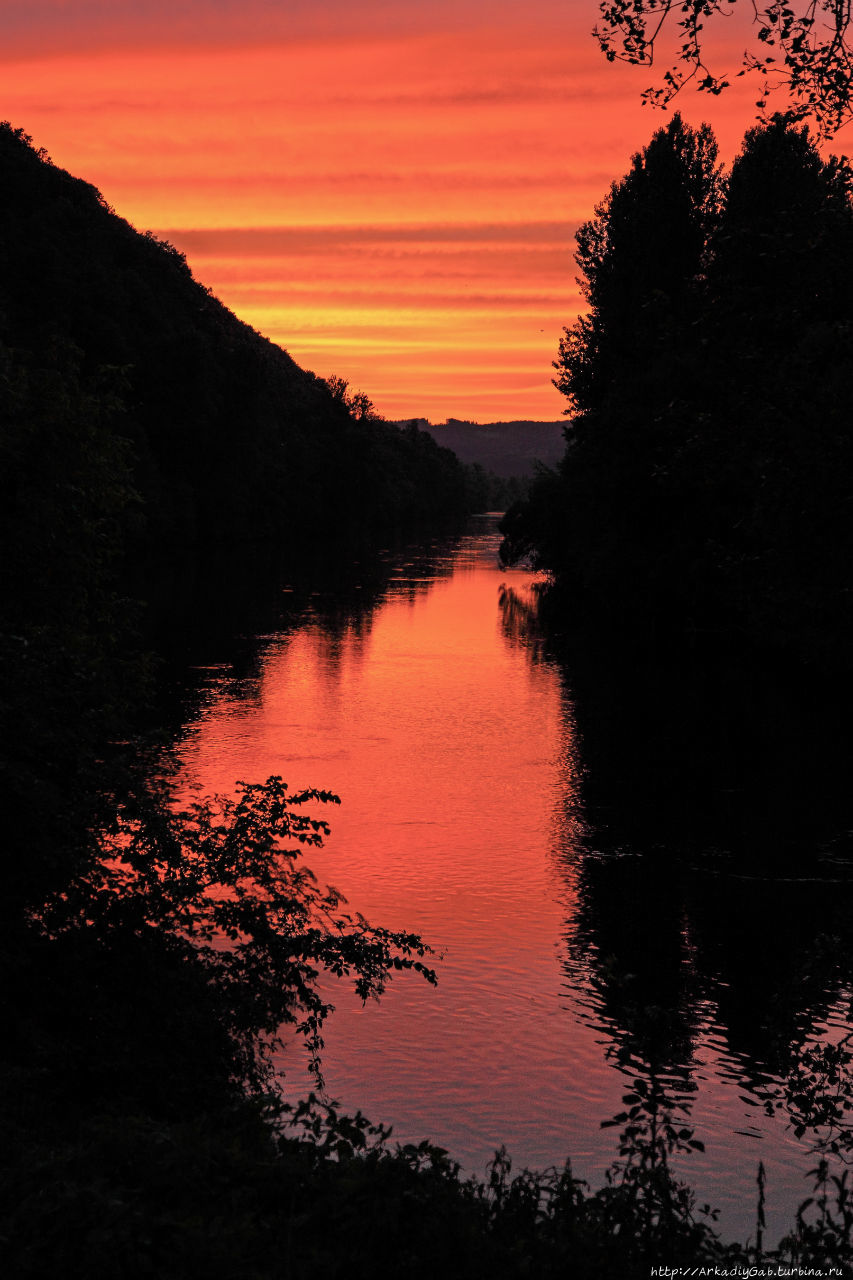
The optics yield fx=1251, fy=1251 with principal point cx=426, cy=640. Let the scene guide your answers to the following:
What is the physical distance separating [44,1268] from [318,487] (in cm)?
14911

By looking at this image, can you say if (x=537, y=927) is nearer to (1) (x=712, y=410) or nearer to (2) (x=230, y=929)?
(2) (x=230, y=929)

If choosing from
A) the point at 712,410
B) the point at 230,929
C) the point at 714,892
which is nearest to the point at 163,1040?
the point at 230,929

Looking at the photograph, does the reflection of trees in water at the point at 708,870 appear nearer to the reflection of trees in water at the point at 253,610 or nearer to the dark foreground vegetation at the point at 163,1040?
the dark foreground vegetation at the point at 163,1040

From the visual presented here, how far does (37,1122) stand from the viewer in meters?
10.1

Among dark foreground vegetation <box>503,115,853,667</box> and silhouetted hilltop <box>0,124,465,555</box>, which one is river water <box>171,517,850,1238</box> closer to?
dark foreground vegetation <box>503,115,853,667</box>

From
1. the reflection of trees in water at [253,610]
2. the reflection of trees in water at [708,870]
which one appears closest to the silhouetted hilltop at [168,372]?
the reflection of trees in water at [253,610]

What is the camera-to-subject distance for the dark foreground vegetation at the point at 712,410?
40.3 feet

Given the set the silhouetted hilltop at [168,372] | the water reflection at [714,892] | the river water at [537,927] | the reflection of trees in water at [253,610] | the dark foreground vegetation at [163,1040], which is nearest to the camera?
the dark foreground vegetation at [163,1040]

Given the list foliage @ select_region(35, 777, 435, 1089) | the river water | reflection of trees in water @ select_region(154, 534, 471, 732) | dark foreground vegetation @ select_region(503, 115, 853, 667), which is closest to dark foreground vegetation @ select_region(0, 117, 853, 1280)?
foliage @ select_region(35, 777, 435, 1089)

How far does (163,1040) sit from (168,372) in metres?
98.8

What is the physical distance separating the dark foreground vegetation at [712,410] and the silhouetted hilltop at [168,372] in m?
24.3

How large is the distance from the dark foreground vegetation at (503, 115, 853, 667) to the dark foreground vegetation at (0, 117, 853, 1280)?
19.3 ft

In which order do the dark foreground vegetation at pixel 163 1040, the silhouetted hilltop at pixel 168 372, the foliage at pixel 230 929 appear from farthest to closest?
1. the silhouetted hilltop at pixel 168 372
2. the foliage at pixel 230 929
3. the dark foreground vegetation at pixel 163 1040

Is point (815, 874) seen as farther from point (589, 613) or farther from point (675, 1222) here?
point (589, 613)
